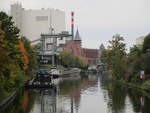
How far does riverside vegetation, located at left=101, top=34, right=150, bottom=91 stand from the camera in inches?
2576

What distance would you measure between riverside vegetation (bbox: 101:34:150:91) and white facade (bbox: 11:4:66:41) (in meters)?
89.8

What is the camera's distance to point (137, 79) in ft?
225

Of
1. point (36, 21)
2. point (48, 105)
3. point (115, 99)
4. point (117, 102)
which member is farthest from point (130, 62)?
point (36, 21)

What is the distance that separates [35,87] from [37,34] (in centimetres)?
11433

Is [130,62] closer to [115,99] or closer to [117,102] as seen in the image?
[115,99]

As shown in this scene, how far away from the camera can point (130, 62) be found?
75.2 meters

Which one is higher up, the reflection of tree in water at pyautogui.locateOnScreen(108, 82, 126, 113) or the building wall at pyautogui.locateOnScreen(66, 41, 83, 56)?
the building wall at pyautogui.locateOnScreen(66, 41, 83, 56)

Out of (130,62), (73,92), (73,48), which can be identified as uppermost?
(73,48)

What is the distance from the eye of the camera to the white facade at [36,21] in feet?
588

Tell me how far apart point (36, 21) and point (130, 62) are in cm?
11185

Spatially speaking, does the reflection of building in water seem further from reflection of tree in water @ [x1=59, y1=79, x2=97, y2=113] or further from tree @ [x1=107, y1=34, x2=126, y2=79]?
tree @ [x1=107, y1=34, x2=126, y2=79]

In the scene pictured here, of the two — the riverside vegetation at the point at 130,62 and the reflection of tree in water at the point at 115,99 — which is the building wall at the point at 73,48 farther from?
the reflection of tree in water at the point at 115,99

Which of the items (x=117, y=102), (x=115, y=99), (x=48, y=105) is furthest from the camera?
(x=115, y=99)

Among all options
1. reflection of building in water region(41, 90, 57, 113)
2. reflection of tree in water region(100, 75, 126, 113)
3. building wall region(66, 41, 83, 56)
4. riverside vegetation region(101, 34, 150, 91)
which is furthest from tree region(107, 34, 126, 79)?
building wall region(66, 41, 83, 56)
